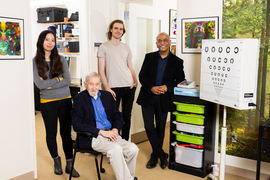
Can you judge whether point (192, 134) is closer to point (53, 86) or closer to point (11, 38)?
point (53, 86)

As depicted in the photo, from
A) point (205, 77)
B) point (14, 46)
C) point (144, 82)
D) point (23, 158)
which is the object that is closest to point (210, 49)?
point (205, 77)

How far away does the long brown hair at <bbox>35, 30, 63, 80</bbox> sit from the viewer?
2959mm

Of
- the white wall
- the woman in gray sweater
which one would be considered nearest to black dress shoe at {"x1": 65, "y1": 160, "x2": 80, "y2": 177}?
the woman in gray sweater

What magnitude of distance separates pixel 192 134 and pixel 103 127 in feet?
3.62

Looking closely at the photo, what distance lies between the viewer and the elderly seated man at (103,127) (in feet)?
8.29

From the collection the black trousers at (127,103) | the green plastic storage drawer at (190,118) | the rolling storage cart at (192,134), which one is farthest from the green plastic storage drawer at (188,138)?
the black trousers at (127,103)

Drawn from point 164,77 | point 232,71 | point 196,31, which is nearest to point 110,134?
point 164,77

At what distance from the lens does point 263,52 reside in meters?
2.93

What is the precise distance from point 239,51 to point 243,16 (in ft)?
2.92

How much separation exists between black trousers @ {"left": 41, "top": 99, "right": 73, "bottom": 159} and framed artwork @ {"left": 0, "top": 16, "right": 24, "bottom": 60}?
1.98 feet

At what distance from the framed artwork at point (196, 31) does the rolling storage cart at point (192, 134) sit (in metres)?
0.64

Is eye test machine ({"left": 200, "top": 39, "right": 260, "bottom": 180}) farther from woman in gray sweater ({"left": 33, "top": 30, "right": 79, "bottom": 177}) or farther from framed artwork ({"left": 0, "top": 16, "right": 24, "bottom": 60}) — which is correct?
framed artwork ({"left": 0, "top": 16, "right": 24, "bottom": 60})

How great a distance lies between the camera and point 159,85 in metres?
3.38

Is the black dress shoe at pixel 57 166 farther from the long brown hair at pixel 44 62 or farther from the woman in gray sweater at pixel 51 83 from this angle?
the long brown hair at pixel 44 62
